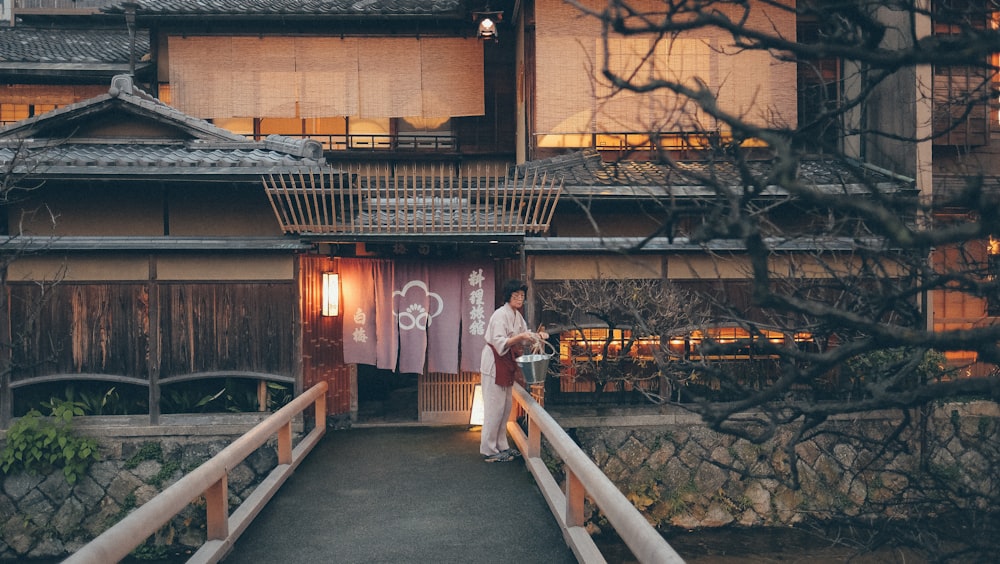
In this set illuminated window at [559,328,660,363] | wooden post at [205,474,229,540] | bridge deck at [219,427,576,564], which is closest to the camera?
wooden post at [205,474,229,540]

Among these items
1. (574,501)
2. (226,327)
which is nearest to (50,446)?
(226,327)

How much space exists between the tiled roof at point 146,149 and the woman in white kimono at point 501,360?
3.71 m

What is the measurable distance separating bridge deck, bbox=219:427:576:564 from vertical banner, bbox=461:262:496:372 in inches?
72.5

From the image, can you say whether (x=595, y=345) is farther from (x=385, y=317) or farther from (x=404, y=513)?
(x=404, y=513)

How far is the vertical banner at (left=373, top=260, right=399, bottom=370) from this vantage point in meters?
11.8

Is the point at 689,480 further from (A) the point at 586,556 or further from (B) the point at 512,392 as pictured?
(A) the point at 586,556

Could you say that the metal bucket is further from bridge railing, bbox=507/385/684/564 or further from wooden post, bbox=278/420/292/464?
wooden post, bbox=278/420/292/464

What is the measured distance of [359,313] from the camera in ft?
38.9

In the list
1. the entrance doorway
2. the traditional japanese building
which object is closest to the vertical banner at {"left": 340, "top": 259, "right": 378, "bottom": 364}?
the traditional japanese building

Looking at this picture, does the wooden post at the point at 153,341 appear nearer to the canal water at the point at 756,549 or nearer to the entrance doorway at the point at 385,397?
the entrance doorway at the point at 385,397

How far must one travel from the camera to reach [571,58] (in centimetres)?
1338

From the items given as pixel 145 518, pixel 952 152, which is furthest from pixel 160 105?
pixel 952 152

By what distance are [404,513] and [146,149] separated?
7.23 meters

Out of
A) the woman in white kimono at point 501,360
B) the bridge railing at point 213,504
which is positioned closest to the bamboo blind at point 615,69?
the woman in white kimono at point 501,360
